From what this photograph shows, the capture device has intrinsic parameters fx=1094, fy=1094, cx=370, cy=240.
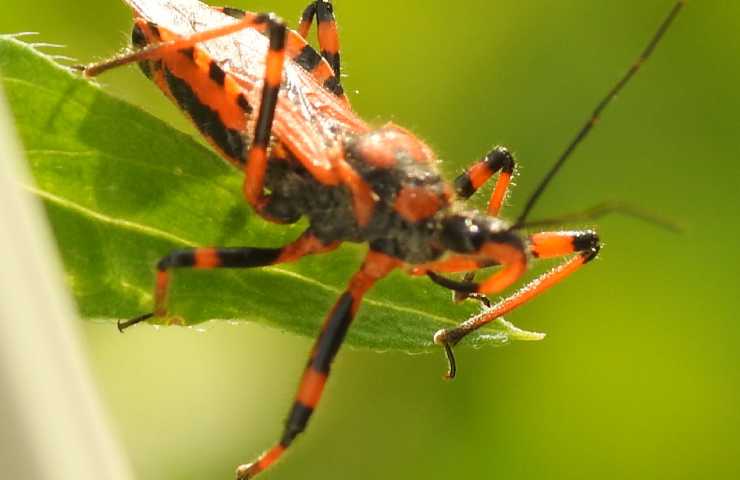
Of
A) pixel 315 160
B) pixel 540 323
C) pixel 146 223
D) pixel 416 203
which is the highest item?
pixel 146 223

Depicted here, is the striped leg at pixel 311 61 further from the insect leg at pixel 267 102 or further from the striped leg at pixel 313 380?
the striped leg at pixel 313 380

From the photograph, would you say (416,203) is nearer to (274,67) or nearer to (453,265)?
(453,265)

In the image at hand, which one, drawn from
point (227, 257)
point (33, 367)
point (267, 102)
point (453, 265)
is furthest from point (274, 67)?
point (33, 367)

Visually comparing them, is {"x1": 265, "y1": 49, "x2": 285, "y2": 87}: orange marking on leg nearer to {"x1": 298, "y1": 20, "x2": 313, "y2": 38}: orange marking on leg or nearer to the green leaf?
the green leaf

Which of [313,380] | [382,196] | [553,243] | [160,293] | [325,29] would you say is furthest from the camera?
[325,29]

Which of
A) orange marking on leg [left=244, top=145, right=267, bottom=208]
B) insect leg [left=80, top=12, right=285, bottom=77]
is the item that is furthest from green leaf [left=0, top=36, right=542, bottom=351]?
insect leg [left=80, top=12, right=285, bottom=77]

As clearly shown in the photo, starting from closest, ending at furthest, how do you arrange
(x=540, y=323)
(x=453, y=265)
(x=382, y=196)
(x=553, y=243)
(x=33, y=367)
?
(x=33, y=367) < (x=453, y=265) < (x=382, y=196) < (x=553, y=243) < (x=540, y=323)

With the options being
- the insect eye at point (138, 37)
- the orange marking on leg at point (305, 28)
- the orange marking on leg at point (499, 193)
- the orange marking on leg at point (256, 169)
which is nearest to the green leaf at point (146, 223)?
the orange marking on leg at point (256, 169)
